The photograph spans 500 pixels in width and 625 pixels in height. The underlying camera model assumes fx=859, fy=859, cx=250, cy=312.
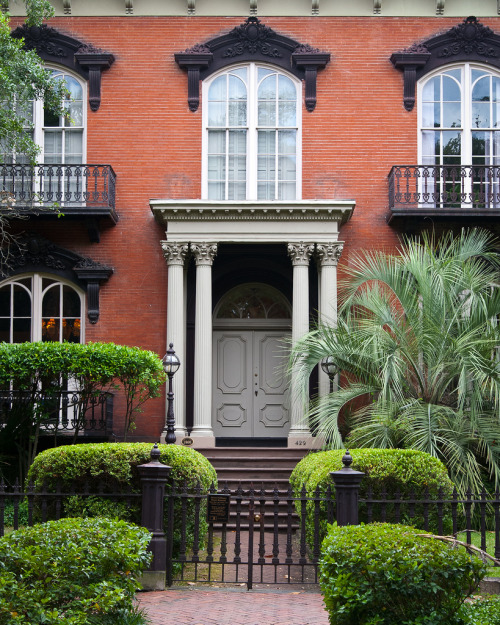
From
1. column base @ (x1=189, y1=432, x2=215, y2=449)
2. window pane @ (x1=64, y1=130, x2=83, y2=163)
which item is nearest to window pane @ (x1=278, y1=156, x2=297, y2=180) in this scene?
window pane @ (x1=64, y1=130, x2=83, y2=163)

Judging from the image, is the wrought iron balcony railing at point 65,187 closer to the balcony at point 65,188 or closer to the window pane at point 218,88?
the balcony at point 65,188

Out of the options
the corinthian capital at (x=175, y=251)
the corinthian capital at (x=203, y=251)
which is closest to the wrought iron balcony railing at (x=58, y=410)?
the corinthian capital at (x=175, y=251)

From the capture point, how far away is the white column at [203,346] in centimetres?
1664

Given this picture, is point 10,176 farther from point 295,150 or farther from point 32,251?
point 295,150

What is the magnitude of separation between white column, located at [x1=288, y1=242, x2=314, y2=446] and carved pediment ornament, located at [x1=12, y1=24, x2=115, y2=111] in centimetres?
558

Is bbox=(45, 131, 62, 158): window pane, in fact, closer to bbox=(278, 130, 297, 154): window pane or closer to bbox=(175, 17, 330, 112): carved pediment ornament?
bbox=(175, 17, 330, 112): carved pediment ornament

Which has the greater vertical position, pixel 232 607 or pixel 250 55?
pixel 250 55

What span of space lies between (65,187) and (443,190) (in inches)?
313

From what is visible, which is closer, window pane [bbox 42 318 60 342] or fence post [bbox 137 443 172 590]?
fence post [bbox 137 443 172 590]

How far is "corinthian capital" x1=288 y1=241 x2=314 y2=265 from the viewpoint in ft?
55.9

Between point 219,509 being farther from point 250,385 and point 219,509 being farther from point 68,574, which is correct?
point 250,385

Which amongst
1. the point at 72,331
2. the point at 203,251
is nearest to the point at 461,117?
the point at 203,251

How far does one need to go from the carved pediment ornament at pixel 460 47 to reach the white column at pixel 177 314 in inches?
237

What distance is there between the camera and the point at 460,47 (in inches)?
734
